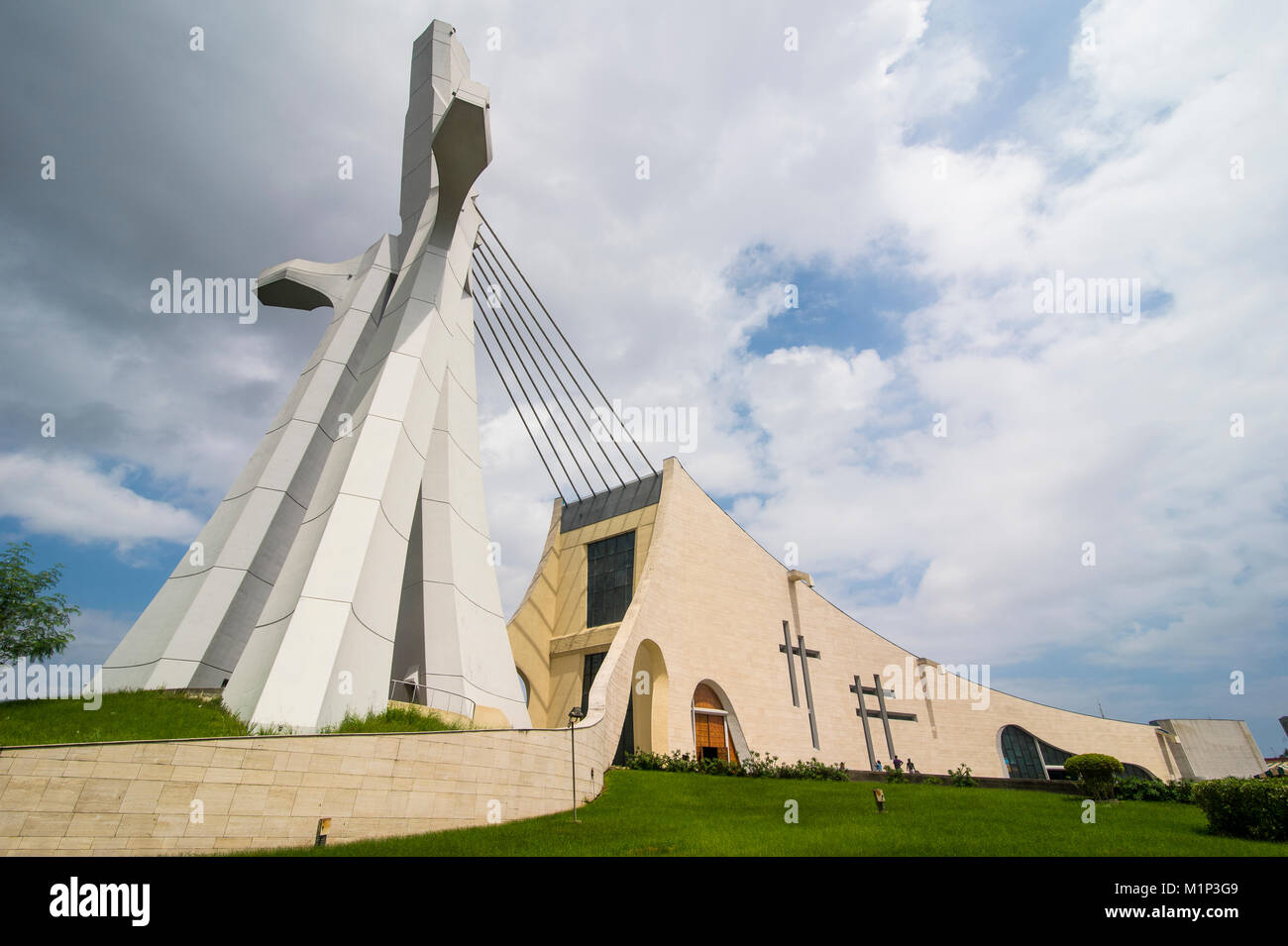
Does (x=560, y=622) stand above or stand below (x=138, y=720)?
above

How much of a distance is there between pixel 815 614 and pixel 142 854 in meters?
25.2

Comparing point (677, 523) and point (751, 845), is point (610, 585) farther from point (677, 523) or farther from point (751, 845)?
point (751, 845)

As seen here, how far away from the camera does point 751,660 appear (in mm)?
24984

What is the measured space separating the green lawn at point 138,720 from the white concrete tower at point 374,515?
400mm

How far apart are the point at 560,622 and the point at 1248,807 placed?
877 inches

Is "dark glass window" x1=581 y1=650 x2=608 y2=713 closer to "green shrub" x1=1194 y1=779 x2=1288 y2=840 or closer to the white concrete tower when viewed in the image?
Answer: the white concrete tower

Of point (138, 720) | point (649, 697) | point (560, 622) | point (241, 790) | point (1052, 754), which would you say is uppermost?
point (560, 622)

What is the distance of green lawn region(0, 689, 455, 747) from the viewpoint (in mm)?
8914

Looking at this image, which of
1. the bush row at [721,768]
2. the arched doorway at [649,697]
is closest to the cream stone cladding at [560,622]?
the arched doorway at [649,697]

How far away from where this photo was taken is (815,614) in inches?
1132

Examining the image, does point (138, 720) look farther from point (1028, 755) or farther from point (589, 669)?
point (1028, 755)

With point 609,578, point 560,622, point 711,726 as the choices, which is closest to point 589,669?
point 560,622

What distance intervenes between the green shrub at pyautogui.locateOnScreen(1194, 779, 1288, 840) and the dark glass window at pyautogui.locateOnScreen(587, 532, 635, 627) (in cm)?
1802
